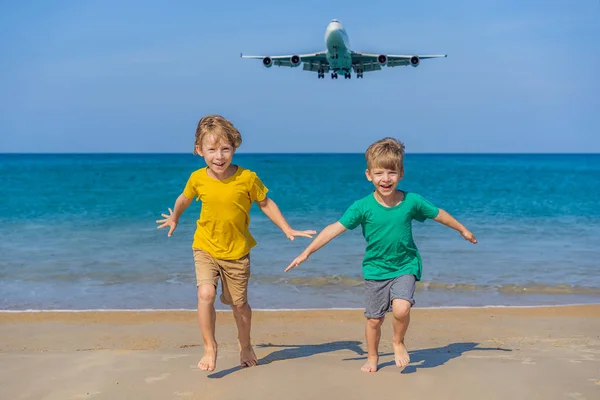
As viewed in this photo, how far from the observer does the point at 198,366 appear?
Answer: 4.26 meters

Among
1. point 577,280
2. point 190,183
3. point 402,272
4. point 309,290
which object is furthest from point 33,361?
point 577,280

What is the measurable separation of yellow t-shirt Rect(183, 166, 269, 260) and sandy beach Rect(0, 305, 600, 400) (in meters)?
0.74

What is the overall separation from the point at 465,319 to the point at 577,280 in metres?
3.47

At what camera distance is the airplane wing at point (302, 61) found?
33.7m

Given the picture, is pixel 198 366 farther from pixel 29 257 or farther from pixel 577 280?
pixel 29 257

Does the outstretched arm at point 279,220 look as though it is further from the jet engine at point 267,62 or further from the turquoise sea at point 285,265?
the jet engine at point 267,62

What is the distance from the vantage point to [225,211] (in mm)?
4168

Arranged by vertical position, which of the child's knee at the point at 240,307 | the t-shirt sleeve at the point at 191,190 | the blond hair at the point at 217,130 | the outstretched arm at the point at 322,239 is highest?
the blond hair at the point at 217,130

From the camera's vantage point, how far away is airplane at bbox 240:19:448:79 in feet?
107

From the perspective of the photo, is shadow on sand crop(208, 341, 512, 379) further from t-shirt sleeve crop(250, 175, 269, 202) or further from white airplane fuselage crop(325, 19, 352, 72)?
white airplane fuselage crop(325, 19, 352, 72)

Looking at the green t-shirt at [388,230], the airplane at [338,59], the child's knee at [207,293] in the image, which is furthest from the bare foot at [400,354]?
the airplane at [338,59]

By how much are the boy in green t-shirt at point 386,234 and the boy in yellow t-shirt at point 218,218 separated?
0.38 metres

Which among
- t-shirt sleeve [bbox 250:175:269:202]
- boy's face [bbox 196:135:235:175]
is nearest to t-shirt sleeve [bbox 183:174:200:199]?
boy's face [bbox 196:135:235:175]

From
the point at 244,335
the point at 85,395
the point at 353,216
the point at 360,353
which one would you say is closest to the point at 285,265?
the point at 360,353
